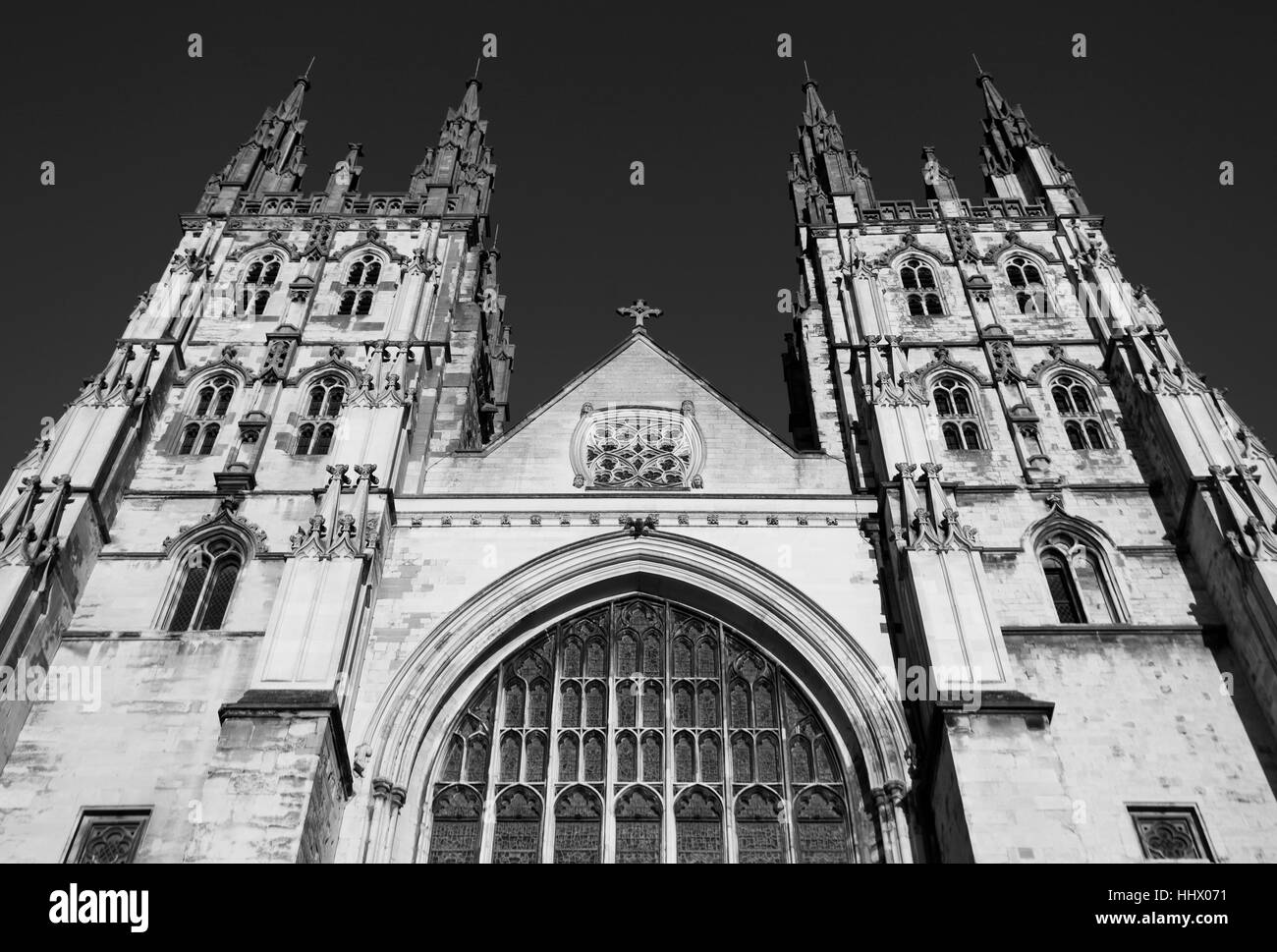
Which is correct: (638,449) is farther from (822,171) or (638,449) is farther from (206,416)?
(822,171)

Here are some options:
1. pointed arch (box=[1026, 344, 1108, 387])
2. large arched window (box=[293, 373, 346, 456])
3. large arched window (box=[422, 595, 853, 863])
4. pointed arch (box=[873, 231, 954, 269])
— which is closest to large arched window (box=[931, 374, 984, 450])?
pointed arch (box=[1026, 344, 1108, 387])

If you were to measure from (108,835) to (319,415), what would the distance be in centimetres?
805

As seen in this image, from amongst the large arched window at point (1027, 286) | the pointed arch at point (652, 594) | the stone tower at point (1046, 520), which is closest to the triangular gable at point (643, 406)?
the stone tower at point (1046, 520)

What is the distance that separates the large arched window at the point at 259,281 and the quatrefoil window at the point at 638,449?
6.74 m

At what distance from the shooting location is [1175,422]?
1778 centimetres

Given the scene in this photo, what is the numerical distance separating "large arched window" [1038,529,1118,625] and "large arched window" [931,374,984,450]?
2.41 metres

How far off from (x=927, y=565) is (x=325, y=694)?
7232 mm

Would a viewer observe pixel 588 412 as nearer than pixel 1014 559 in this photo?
No

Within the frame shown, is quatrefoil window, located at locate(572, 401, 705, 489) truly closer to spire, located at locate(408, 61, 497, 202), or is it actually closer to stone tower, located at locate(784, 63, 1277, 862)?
stone tower, located at locate(784, 63, 1277, 862)

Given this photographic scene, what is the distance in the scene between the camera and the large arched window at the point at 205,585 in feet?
54.0

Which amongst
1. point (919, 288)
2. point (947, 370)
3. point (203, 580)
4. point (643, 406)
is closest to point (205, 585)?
point (203, 580)

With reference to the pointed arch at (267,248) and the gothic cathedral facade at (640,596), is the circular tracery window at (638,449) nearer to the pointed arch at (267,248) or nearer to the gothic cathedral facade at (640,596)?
the gothic cathedral facade at (640,596)
